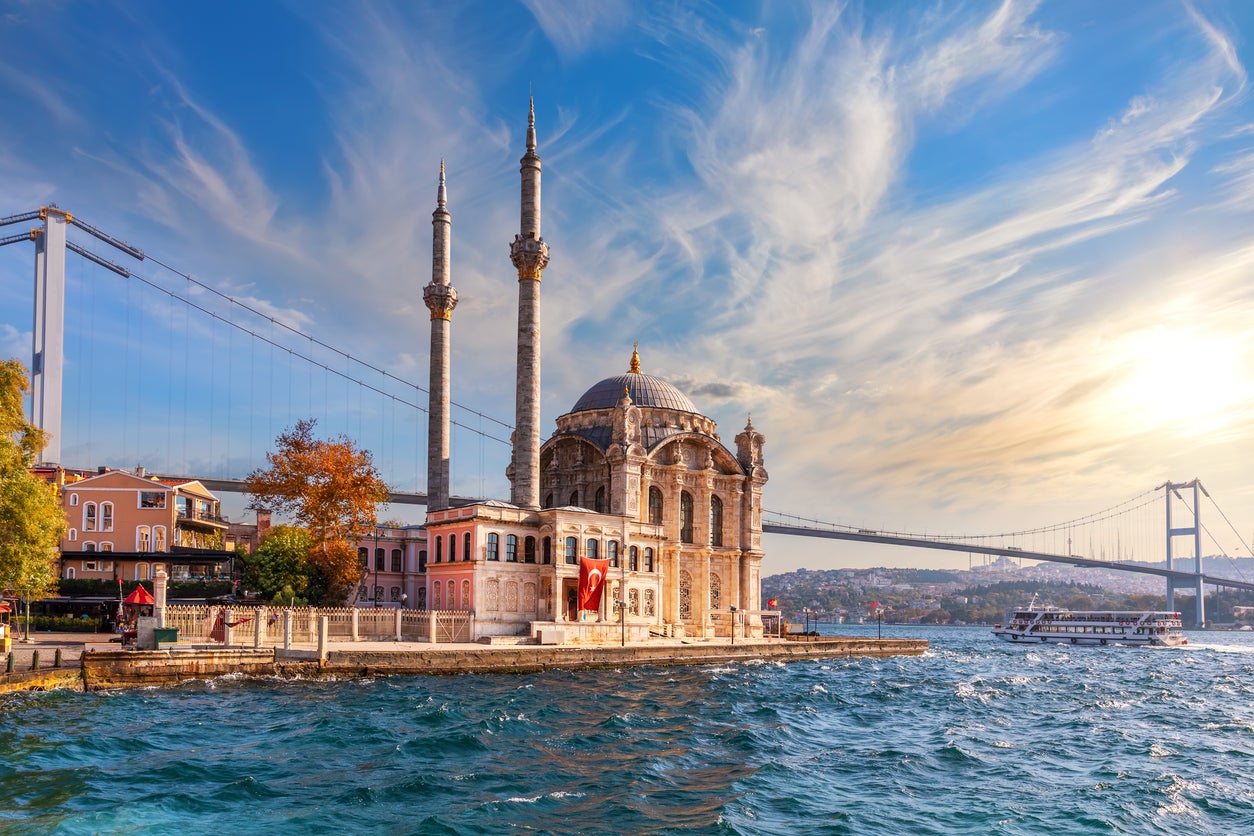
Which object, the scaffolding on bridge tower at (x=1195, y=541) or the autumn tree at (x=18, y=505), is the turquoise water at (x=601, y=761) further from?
the scaffolding on bridge tower at (x=1195, y=541)

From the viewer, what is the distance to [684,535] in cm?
5091

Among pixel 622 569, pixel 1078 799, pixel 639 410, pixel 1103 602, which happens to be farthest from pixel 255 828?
pixel 1103 602

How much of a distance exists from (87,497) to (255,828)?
41.6 metres

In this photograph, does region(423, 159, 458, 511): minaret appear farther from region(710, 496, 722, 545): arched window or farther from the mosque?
region(710, 496, 722, 545): arched window

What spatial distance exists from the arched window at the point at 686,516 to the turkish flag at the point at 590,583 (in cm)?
1221

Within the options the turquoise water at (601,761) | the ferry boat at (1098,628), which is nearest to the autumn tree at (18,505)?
the turquoise water at (601,761)

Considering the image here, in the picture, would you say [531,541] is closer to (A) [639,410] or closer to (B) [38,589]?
(A) [639,410]

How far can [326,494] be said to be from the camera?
38.9 m

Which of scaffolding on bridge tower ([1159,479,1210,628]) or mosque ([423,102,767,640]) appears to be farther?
scaffolding on bridge tower ([1159,479,1210,628])

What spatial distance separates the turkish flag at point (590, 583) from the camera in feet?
126

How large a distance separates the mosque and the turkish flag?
0.21 m

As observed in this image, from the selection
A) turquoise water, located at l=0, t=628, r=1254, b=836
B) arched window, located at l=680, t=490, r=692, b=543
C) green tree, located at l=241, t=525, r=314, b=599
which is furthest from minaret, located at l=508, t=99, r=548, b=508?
turquoise water, located at l=0, t=628, r=1254, b=836

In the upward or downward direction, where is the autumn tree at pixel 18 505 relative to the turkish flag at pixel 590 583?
upward

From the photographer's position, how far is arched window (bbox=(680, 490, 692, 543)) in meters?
50.9
